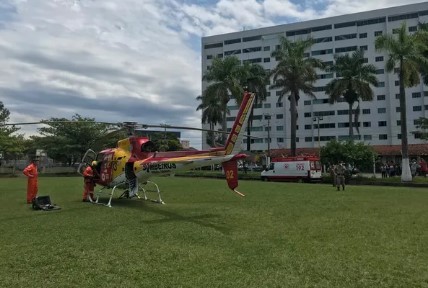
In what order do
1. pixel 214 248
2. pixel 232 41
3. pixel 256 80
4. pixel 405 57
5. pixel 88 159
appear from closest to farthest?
pixel 214 248 < pixel 88 159 < pixel 405 57 < pixel 256 80 < pixel 232 41

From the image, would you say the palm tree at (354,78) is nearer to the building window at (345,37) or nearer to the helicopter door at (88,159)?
the building window at (345,37)

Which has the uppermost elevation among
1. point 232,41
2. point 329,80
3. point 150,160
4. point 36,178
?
point 232,41

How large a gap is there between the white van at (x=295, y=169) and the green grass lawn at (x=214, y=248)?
80.6 ft

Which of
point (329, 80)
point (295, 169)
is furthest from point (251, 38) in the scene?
point (295, 169)

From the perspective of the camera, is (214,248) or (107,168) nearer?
(214,248)

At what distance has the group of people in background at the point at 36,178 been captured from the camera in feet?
54.3

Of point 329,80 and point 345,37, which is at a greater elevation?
point 345,37

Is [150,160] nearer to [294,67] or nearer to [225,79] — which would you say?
[294,67]

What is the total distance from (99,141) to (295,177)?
82.2 ft

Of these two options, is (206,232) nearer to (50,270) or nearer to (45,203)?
(50,270)

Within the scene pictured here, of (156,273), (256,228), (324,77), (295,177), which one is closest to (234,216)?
(256,228)

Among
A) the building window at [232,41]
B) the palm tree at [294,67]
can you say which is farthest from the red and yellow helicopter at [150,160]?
the building window at [232,41]

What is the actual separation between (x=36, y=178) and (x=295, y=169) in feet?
89.2

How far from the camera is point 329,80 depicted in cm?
9412
